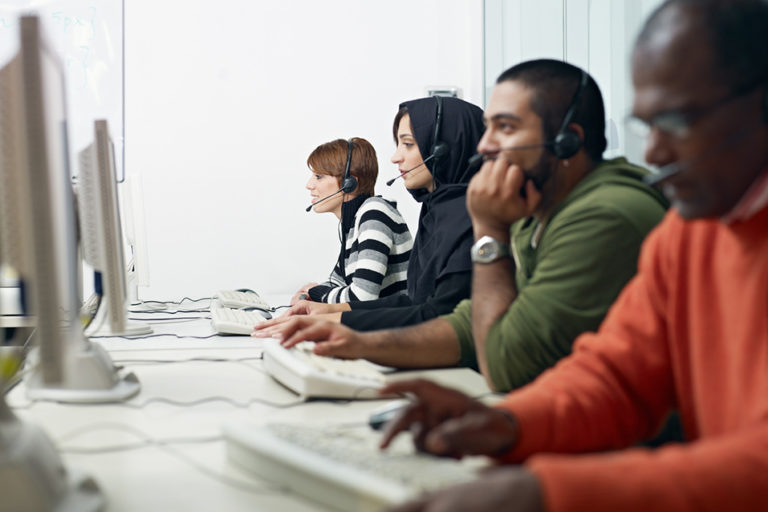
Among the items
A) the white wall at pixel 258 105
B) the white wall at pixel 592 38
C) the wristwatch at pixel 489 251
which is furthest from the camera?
the white wall at pixel 258 105

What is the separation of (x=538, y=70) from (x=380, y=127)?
105 inches

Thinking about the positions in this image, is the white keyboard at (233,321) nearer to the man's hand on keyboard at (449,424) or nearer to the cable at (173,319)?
the cable at (173,319)

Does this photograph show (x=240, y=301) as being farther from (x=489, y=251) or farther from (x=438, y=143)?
(x=489, y=251)

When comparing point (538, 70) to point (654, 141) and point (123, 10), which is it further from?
point (123, 10)

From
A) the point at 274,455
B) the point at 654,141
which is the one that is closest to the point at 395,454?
the point at 274,455

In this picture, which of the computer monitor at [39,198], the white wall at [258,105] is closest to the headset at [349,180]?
the white wall at [258,105]

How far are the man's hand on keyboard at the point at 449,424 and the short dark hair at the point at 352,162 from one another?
2121 millimetres

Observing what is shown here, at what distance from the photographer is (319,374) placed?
3.57 ft

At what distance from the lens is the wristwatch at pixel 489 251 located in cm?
127

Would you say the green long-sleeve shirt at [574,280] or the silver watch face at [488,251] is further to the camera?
the silver watch face at [488,251]

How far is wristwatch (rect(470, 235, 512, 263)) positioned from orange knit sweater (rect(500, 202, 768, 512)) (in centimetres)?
39

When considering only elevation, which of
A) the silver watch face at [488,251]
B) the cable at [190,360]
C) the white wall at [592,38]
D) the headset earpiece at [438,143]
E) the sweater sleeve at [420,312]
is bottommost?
the cable at [190,360]

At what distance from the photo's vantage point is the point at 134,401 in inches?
43.7

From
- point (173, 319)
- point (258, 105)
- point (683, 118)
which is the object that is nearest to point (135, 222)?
point (173, 319)
